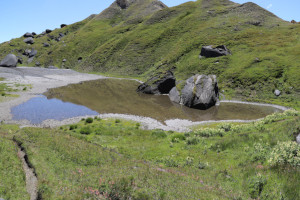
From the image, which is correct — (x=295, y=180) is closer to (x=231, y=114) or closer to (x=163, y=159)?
(x=163, y=159)

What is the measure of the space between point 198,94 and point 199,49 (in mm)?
52242

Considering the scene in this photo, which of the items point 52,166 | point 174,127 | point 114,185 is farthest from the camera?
point 174,127

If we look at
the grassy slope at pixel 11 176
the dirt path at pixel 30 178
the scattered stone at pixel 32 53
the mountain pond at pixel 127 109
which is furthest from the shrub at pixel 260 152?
the scattered stone at pixel 32 53

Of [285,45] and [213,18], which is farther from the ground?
[213,18]

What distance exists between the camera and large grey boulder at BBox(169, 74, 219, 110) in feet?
156

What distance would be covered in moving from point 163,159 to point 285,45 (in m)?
80.1

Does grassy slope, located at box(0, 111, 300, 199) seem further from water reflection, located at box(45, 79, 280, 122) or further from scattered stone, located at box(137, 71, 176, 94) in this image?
scattered stone, located at box(137, 71, 176, 94)

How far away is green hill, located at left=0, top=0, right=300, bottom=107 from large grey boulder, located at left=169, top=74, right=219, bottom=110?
13.1 meters

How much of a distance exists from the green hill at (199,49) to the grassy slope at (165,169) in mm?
42590

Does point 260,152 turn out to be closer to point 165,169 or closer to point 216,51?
point 165,169

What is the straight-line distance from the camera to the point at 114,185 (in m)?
8.53

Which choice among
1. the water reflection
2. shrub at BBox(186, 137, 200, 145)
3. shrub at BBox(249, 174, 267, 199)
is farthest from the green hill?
shrub at BBox(249, 174, 267, 199)

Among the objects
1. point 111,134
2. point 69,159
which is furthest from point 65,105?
point 69,159

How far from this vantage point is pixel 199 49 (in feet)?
307
